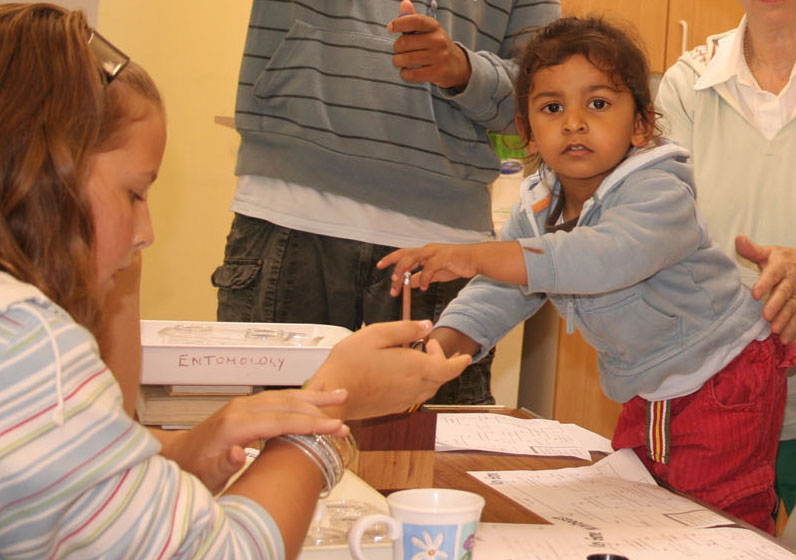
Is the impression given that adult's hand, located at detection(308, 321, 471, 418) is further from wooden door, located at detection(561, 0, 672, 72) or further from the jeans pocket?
wooden door, located at detection(561, 0, 672, 72)

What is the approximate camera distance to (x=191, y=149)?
329 centimetres

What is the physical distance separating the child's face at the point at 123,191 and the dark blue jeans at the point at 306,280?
820 millimetres

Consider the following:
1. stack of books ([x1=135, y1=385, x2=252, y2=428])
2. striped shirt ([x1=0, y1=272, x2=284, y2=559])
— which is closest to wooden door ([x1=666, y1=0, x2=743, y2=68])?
stack of books ([x1=135, y1=385, x2=252, y2=428])

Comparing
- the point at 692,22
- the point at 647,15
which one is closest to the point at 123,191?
the point at 647,15

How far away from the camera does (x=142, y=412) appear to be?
1256mm

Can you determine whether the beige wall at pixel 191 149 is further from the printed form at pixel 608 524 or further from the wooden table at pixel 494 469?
the printed form at pixel 608 524

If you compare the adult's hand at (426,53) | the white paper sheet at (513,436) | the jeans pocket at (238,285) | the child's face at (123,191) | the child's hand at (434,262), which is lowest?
the white paper sheet at (513,436)

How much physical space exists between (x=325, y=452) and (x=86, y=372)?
9.2 inches

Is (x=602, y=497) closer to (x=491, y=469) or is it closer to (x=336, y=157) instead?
(x=491, y=469)

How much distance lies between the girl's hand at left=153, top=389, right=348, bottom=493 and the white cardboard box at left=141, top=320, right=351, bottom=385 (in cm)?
32

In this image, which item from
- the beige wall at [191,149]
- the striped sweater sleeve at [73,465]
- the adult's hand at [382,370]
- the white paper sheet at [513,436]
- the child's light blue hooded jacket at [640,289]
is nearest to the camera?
the striped sweater sleeve at [73,465]

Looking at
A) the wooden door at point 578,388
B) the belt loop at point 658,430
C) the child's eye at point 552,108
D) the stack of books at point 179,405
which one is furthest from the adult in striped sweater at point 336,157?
the wooden door at point 578,388

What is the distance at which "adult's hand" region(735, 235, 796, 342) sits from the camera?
1384 millimetres

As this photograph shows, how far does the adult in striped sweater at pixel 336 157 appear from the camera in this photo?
5.19 ft
